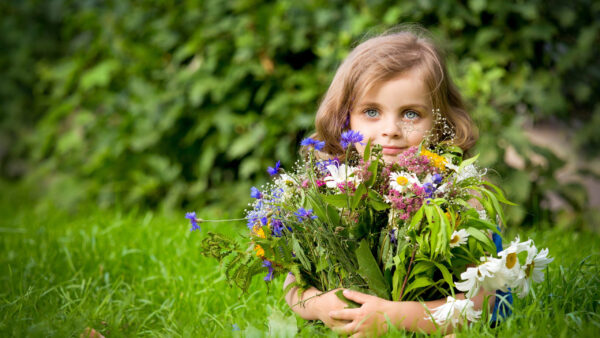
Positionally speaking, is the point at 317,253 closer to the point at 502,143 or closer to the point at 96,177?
the point at 502,143

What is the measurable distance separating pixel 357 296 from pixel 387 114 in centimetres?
66

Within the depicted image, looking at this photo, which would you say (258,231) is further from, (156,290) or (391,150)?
(156,290)

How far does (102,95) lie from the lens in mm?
4398

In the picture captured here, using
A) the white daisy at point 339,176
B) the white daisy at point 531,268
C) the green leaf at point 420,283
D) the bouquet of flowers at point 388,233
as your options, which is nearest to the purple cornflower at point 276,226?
the bouquet of flowers at point 388,233

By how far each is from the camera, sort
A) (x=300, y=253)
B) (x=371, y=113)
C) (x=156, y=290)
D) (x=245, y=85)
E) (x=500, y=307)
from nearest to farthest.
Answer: (x=300, y=253) → (x=500, y=307) → (x=371, y=113) → (x=156, y=290) → (x=245, y=85)

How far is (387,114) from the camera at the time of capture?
6.64 ft

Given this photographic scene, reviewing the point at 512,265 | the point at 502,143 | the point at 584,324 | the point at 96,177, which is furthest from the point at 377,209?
the point at 96,177

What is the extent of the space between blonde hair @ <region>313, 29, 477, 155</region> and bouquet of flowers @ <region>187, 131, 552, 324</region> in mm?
352

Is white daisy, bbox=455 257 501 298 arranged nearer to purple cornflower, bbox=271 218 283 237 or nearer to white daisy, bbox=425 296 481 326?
white daisy, bbox=425 296 481 326

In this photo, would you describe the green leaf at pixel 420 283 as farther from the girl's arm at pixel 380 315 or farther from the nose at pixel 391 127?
the nose at pixel 391 127

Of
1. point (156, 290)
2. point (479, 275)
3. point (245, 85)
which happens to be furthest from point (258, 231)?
point (245, 85)

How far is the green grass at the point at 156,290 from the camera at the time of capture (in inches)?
73.3

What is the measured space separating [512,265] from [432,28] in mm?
2071

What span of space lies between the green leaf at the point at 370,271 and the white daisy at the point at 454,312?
0.51ft
